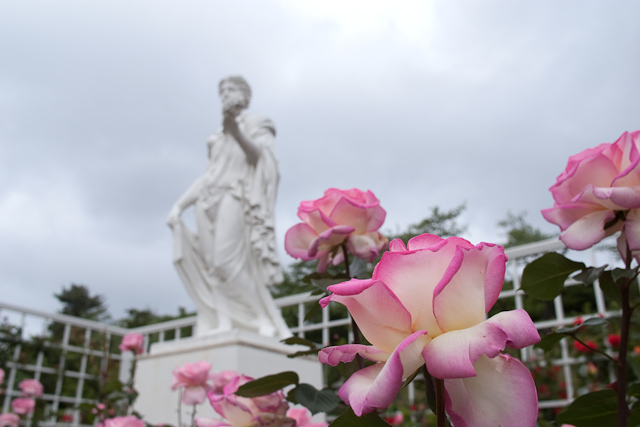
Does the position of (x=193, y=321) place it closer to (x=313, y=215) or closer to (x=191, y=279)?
(x=191, y=279)

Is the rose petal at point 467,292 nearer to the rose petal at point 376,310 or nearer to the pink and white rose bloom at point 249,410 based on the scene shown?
the rose petal at point 376,310

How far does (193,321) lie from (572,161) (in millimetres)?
5379

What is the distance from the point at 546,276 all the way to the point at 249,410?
19.0 inches

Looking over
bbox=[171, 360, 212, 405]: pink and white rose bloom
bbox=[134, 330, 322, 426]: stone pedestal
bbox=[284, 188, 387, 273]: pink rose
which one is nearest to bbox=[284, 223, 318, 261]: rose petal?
bbox=[284, 188, 387, 273]: pink rose

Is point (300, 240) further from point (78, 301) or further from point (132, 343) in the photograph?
point (78, 301)

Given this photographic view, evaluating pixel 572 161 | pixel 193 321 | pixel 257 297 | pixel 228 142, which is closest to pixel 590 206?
pixel 572 161

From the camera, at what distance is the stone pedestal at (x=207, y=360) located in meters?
3.39

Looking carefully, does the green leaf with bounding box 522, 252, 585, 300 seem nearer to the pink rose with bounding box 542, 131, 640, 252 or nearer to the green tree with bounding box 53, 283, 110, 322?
the pink rose with bounding box 542, 131, 640, 252

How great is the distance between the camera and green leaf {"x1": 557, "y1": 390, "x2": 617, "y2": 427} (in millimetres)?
669

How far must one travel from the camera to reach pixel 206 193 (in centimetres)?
420

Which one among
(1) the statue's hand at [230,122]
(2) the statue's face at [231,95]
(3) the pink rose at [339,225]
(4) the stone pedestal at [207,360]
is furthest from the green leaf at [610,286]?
(2) the statue's face at [231,95]

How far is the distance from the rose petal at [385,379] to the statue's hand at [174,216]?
391cm

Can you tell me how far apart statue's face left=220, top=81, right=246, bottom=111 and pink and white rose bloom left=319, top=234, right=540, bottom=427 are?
3648 mm

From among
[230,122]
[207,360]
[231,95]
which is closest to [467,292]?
[207,360]
